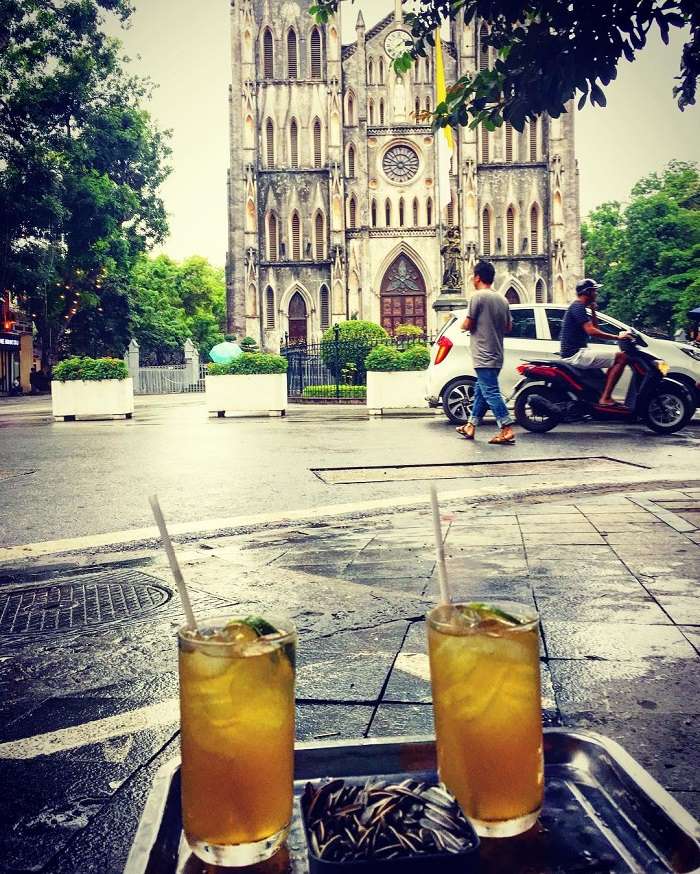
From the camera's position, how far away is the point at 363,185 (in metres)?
47.3

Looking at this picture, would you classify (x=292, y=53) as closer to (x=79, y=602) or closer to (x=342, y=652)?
(x=79, y=602)

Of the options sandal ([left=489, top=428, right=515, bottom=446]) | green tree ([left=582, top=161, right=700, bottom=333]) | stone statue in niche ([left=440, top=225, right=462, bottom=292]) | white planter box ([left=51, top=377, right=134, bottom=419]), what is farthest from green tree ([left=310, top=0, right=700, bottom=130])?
green tree ([left=582, top=161, right=700, bottom=333])

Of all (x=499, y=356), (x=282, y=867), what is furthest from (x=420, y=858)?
(x=499, y=356)

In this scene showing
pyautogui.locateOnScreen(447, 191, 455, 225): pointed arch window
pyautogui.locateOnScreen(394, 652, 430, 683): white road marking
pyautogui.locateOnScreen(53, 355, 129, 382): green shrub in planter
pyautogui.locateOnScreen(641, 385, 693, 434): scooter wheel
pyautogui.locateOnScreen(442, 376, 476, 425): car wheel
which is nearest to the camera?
pyautogui.locateOnScreen(394, 652, 430, 683): white road marking

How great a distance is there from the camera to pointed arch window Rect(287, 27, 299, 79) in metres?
47.8

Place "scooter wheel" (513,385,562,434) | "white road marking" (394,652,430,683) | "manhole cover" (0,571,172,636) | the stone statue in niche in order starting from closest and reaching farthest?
1. "white road marking" (394,652,430,683)
2. "manhole cover" (0,571,172,636)
3. "scooter wheel" (513,385,562,434)
4. the stone statue in niche

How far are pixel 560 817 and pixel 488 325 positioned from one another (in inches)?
375

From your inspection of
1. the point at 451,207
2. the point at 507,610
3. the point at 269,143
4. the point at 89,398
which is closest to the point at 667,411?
the point at 507,610

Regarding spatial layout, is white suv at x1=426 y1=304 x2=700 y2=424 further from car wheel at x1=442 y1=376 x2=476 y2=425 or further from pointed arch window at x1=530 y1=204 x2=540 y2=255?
pointed arch window at x1=530 y1=204 x2=540 y2=255

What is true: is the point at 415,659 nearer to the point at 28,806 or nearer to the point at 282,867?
the point at 28,806

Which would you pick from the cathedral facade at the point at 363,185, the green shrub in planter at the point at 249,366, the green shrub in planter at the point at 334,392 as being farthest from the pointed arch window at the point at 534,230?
the green shrub in planter at the point at 249,366

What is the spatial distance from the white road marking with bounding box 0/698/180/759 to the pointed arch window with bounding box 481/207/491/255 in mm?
46871

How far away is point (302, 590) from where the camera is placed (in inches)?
146

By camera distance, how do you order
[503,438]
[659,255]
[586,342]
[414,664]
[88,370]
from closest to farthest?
1. [414,664]
2. [503,438]
3. [586,342]
4. [88,370]
5. [659,255]
